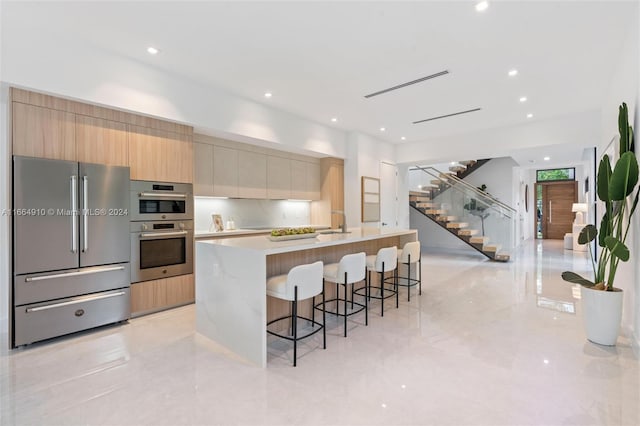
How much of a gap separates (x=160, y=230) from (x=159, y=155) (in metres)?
0.95

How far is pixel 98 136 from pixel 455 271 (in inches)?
249

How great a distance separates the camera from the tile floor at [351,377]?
1963 millimetres

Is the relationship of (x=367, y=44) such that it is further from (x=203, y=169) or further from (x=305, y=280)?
(x=203, y=169)

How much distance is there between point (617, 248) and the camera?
103 inches

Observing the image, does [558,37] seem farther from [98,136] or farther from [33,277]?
[33,277]

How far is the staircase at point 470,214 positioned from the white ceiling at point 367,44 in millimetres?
3476

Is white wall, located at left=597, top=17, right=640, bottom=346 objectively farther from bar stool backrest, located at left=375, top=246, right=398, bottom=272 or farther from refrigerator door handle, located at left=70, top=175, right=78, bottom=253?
refrigerator door handle, located at left=70, top=175, right=78, bottom=253

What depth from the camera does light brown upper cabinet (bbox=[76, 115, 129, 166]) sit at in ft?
11.0

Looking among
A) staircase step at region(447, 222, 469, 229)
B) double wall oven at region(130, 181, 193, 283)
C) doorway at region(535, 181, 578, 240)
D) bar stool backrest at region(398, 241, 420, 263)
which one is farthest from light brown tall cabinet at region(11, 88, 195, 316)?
doorway at region(535, 181, 578, 240)

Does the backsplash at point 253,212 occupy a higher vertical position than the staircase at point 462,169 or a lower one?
lower

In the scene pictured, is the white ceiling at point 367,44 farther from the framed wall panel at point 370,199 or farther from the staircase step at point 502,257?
the staircase step at point 502,257

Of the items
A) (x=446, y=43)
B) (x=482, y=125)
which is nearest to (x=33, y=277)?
(x=446, y=43)

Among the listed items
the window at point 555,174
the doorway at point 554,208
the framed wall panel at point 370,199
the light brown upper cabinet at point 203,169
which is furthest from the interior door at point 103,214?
the window at point 555,174

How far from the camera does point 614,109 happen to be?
12.7 feet
